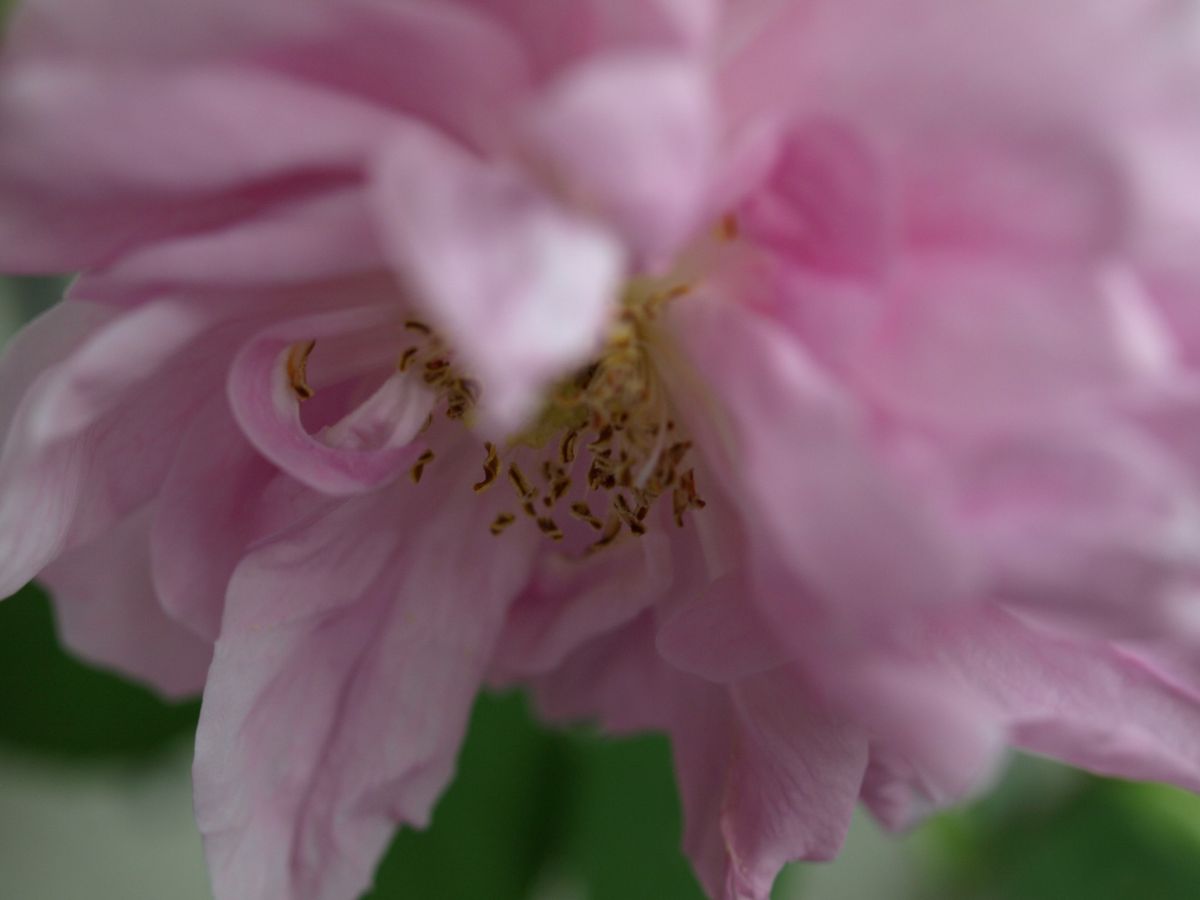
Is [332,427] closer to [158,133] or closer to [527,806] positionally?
[158,133]

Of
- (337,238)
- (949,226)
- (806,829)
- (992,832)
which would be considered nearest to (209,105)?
(337,238)

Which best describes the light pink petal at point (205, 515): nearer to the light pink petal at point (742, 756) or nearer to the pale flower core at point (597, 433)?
the pale flower core at point (597, 433)

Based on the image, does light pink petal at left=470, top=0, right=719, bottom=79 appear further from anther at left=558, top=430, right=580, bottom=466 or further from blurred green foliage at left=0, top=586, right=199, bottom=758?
blurred green foliage at left=0, top=586, right=199, bottom=758

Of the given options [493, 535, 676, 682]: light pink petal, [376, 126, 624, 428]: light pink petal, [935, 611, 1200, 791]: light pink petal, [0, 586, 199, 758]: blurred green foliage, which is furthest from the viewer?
[0, 586, 199, 758]: blurred green foliage

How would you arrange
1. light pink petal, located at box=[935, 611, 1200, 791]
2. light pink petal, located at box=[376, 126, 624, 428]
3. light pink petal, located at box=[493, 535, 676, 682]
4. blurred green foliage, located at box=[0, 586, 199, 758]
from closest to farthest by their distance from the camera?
light pink petal, located at box=[376, 126, 624, 428] < light pink petal, located at box=[935, 611, 1200, 791] < light pink petal, located at box=[493, 535, 676, 682] < blurred green foliage, located at box=[0, 586, 199, 758]

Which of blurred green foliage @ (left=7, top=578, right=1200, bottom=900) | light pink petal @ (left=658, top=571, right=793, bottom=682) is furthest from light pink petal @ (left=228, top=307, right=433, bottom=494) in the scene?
blurred green foliage @ (left=7, top=578, right=1200, bottom=900)

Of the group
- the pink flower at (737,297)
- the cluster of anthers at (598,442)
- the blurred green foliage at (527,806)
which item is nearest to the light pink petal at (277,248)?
the pink flower at (737,297)

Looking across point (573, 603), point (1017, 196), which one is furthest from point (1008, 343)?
point (573, 603)
